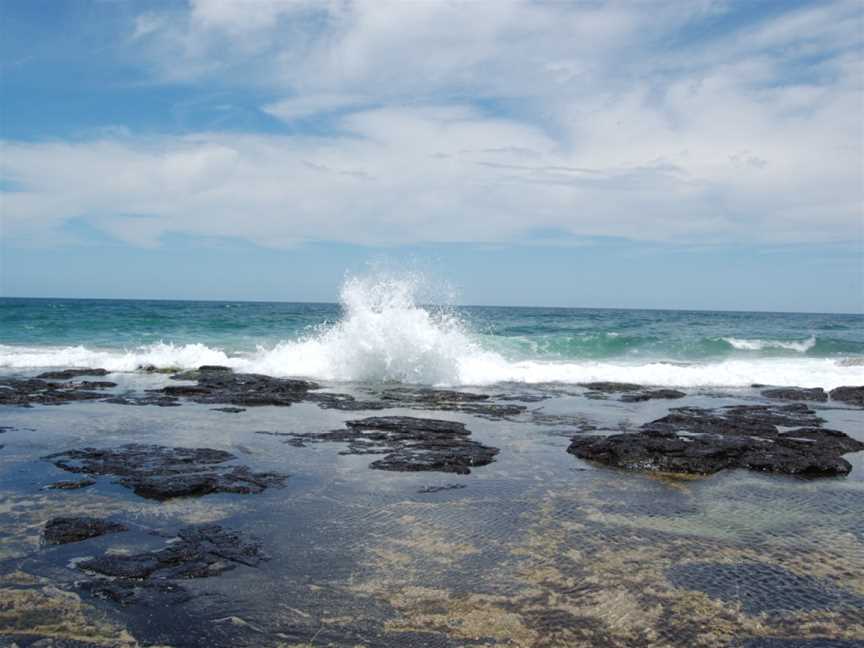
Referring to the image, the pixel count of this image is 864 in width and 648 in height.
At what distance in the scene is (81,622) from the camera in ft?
12.9

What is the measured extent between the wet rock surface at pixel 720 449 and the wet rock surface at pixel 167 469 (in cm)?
399

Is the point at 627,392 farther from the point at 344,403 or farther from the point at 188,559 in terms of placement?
the point at 188,559

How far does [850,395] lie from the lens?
15.5 m

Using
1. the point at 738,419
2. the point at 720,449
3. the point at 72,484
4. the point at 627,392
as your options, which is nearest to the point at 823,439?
the point at 738,419

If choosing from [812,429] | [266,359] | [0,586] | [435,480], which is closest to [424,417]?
[435,480]

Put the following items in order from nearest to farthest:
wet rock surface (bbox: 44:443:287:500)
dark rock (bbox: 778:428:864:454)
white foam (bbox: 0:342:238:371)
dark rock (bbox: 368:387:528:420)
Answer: wet rock surface (bbox: 44:443:287:500)
dark rock (bbox: 778:428:864:454)
dark rock (bbox: 368:387:528:420)
white foam (bbox: 0:342:238:371)

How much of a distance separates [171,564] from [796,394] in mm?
14937

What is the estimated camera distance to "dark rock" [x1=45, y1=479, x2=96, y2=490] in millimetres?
6622

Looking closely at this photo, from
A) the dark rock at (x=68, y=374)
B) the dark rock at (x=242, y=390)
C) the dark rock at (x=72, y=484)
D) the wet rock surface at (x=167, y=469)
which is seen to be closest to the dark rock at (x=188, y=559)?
the wet rock surface at (x=167, y=469)

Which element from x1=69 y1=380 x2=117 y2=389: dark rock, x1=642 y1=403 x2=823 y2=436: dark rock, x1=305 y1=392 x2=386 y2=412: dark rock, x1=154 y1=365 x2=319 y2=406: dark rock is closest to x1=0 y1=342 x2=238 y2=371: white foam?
x1=69 y1=380 x2=117 y2=389: dark rock

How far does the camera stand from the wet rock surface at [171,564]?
14.1ft

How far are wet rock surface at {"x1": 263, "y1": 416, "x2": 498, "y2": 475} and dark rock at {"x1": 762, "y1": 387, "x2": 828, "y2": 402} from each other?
889 centimetres

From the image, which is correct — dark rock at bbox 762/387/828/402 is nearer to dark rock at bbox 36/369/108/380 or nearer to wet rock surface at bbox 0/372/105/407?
wet rock surface at bbox 0/372/105/407

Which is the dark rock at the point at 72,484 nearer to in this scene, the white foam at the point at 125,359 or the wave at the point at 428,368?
the wave at the point at 428,368
